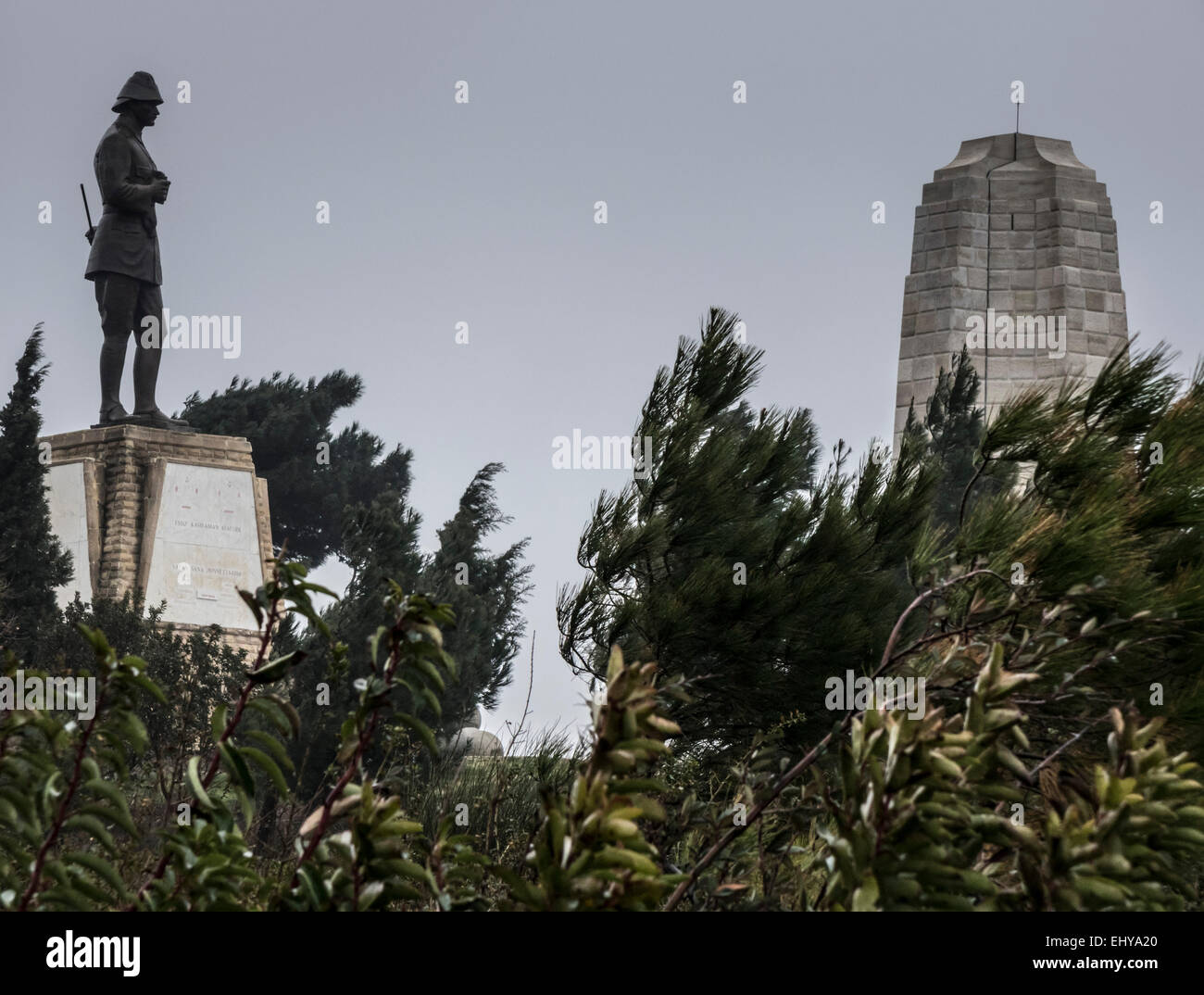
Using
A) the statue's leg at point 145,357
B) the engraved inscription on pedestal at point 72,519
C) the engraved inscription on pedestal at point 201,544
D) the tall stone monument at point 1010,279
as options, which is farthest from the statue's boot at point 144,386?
the tall stone monument at point 1010,279

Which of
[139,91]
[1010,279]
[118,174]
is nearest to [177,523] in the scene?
[118,174]

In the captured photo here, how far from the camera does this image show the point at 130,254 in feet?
59.3

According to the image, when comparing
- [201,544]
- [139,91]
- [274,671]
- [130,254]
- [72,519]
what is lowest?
[274,671]

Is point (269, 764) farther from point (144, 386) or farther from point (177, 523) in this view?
point (144, 386)

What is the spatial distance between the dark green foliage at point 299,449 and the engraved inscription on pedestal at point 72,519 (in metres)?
16.1

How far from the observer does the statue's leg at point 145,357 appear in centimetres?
1847

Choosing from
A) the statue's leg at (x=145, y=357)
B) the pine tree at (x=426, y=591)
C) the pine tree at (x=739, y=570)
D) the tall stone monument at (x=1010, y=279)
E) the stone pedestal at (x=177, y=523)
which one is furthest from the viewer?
the statue's leg at (x=145, y=357)

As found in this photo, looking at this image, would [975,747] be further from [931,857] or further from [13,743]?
[13,743]

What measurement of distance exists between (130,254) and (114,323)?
882mm

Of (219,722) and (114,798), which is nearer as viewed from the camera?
(114,798)

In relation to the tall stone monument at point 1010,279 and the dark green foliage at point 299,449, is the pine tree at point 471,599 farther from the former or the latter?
the dark green foliage at point 299,449

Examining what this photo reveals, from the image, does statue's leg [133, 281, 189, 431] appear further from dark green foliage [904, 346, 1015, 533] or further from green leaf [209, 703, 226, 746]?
green leaf [209, 703, 226, 746]
